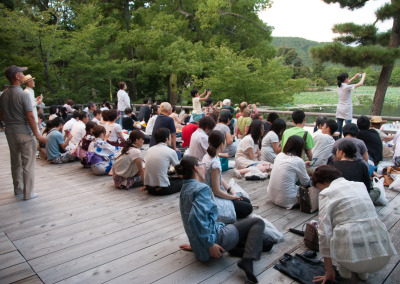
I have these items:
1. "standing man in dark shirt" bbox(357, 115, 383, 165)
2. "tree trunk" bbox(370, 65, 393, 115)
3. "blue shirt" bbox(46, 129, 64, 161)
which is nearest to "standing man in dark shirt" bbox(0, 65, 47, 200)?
"blue shirt" bbox(46, 129, 64, 161)

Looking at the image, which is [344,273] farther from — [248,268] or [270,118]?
[270,118]

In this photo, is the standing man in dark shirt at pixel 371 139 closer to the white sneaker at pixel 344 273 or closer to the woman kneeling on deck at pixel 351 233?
the woman kneeling on deck at pixel 351 233

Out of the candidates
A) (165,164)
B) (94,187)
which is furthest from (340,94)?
(94,187)

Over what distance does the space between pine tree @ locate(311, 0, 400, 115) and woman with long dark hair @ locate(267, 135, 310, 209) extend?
5.76 meters

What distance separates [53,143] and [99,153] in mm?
1321

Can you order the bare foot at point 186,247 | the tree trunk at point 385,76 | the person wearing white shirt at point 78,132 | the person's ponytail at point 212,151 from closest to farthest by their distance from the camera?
the bare foot at point 186,247
the person's ponytail at point 212,151
the person wearing white shirt at point 78,132
the tree trunk at point 385,76

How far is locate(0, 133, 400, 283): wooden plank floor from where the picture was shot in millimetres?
2219

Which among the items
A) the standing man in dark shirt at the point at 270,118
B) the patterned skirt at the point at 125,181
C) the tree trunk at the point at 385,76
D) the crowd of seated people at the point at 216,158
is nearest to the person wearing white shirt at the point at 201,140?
the crowd of seated people at the point at 216,158

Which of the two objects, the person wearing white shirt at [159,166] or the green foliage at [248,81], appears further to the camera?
the green foliage at [248,81]

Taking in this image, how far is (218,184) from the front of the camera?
9.61ft

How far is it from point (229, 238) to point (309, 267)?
639mm

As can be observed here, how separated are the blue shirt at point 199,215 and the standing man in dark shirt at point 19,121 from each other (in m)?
2.32

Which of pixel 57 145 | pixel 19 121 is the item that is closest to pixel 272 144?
pixel 19 121

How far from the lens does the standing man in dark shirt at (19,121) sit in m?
3.52
